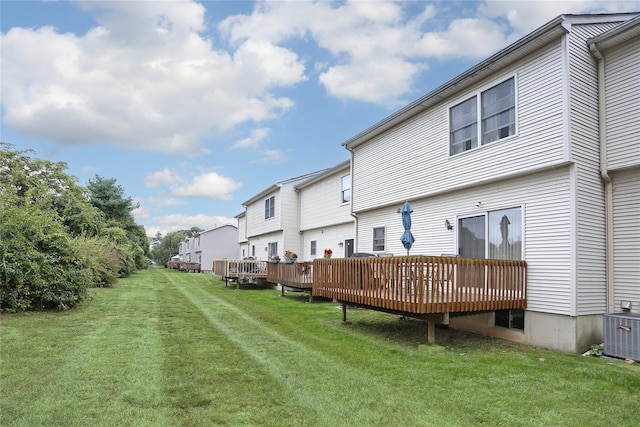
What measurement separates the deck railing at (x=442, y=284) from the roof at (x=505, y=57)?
166 inches

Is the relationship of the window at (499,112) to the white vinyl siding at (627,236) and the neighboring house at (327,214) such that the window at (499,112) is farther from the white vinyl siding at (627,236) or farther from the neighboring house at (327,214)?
the neighboring house at (327,214)

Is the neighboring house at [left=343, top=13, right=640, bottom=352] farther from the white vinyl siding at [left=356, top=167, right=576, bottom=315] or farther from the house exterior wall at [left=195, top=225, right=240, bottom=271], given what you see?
the house exterior wall at [left=195, top=225, right=240, bottom=271]

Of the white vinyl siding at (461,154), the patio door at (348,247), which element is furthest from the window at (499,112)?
the patio door at (348,247)

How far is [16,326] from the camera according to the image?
7.76 meters

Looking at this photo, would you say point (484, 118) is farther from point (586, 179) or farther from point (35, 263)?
point (35, 263)

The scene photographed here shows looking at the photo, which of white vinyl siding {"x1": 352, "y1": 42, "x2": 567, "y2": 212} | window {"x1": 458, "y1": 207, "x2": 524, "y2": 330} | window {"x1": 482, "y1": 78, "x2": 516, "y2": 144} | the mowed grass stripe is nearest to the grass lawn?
the mowed grass stripe

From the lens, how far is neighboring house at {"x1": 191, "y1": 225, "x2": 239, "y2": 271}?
43.2 m

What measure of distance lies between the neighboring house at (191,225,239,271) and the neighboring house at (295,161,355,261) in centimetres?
2326

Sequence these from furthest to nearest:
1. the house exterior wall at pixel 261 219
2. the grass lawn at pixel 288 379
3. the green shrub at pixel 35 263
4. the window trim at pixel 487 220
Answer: the house exterior wall at pixel 261 219
the green shrub at pixel 35 263
the window trim at pixel 487 220
the grass lawn at pixel 288 379

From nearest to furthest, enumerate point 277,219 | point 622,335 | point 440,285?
point 622,335 < point 440,285 < point 277,219

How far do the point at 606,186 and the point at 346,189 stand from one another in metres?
10.5

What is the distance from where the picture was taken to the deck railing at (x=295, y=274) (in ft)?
47.2

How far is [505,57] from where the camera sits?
8.17 metres

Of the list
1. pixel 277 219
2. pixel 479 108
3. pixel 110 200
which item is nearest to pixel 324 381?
pixel 479 108
